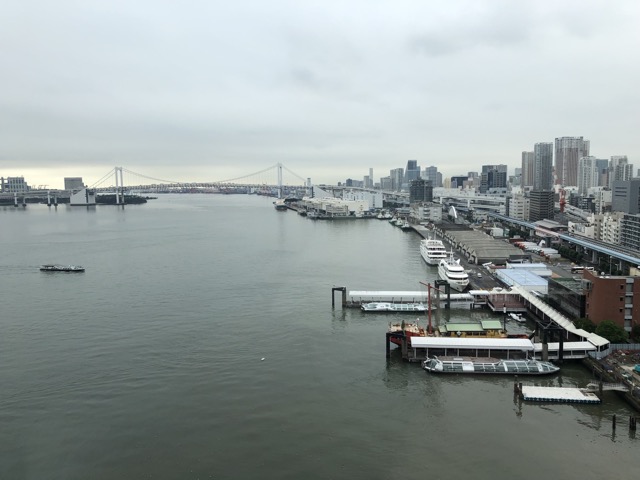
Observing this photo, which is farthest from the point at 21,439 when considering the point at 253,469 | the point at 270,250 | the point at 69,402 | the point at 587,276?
the point at 270,250

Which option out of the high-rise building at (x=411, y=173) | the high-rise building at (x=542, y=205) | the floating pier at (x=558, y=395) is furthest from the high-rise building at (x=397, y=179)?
the floating pier at (x=558, y=395)

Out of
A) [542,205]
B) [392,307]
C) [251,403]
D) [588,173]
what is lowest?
[251,403]

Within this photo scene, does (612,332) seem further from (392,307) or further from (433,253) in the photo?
(433,253)

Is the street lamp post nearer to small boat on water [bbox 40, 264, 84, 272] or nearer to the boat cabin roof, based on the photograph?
the boat cabin roof

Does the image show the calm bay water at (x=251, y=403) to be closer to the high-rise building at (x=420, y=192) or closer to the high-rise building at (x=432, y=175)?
the high-rise building at (x=420, y=192)

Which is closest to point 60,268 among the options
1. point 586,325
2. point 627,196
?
point 586,325
